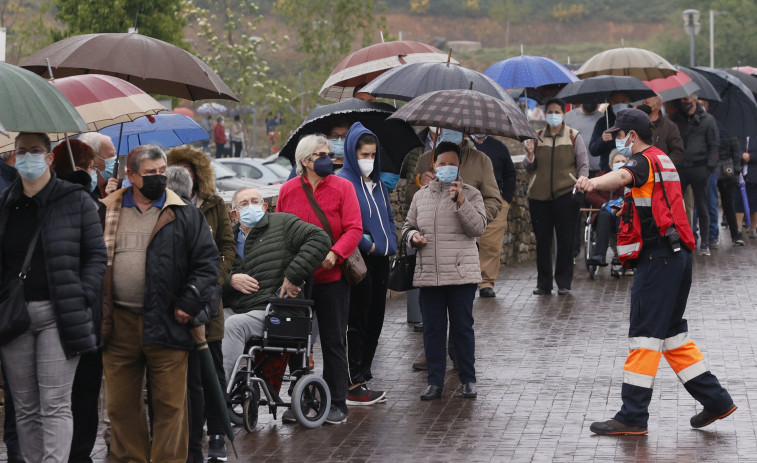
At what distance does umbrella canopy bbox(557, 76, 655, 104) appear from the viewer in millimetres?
15016

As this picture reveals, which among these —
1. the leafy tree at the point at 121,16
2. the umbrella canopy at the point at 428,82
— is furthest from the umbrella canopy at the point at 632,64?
the umbrella canopy at the point at 428,82

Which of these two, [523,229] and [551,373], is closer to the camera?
[551,373]

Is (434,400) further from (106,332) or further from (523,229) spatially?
(523,229)

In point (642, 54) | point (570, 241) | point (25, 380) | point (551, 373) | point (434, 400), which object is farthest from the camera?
point (642, 54)

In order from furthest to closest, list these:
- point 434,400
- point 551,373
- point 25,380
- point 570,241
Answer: point 570,241, point 551,373, point 434,400, point 25,380

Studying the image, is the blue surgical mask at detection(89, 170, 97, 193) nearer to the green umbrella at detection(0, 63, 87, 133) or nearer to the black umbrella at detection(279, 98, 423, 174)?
the green umbrella at detection(0, 63, 87, 133)

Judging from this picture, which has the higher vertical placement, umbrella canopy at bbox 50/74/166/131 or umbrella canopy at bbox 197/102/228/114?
umbrella canopy at bbox 50/74/166/131

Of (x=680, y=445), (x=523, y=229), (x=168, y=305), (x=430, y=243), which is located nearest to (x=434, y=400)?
(x=430, y=243)

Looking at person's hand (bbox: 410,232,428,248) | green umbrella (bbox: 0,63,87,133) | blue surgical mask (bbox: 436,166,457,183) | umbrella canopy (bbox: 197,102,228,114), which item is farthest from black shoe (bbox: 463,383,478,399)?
umbrella canopy (bbox: 197,102,228,114)

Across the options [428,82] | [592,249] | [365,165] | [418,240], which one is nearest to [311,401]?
[418,240]

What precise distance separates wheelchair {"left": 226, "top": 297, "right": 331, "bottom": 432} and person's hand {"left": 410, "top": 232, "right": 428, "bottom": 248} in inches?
46.6

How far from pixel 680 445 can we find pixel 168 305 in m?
3.16

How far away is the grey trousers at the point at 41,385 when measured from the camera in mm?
6359

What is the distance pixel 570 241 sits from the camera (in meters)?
13.8
